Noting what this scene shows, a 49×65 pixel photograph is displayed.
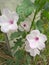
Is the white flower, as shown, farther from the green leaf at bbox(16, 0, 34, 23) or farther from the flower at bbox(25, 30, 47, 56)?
the flower at bbox(25, 30, 47, 56)

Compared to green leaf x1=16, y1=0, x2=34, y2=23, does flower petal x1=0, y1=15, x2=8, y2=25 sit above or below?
below

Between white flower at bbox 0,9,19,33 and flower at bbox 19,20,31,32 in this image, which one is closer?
white flower at bbox 0,9,19,33

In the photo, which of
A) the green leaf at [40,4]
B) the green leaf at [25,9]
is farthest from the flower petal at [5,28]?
the green leaf at [40,4]

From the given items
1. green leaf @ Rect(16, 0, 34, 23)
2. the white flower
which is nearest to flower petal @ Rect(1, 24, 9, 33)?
the white flower

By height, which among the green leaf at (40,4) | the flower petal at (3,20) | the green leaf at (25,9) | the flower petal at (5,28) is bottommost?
the flower petal at (5,28)

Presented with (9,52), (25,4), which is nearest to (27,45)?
(25,4)

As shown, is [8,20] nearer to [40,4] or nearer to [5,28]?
[5,28]

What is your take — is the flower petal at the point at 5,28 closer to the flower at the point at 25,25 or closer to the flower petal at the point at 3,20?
the flower petal at the point at 3,20

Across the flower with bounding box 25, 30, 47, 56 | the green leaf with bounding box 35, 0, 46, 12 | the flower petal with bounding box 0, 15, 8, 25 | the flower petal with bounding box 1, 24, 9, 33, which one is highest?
the green leaf with bounding box 35, 0, 46, 12

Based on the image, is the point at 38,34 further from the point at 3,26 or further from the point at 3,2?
the point at 3,2
